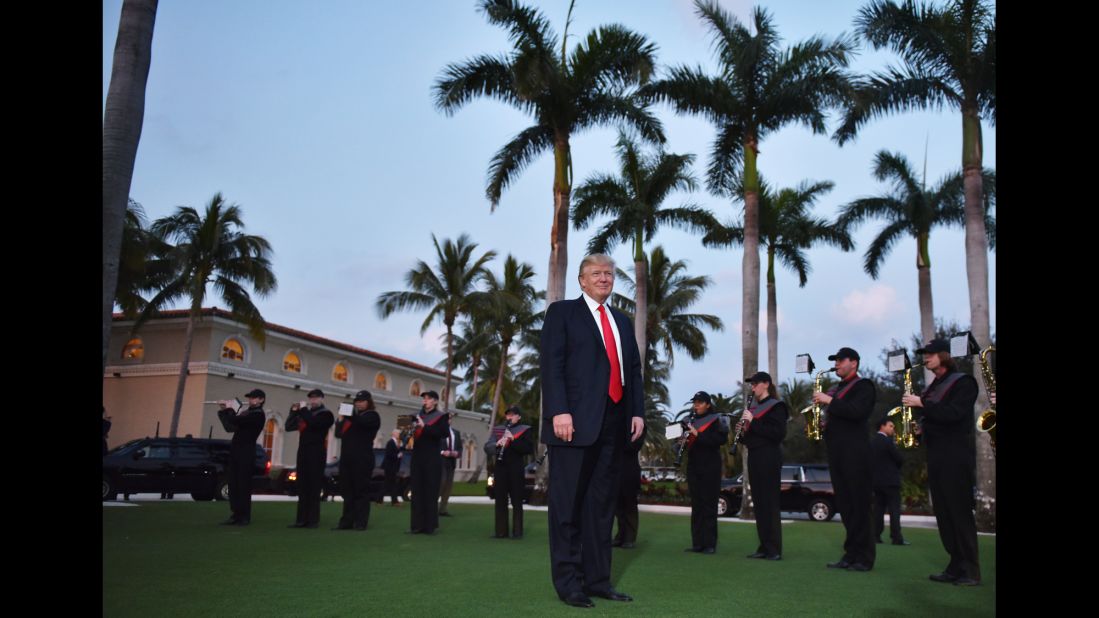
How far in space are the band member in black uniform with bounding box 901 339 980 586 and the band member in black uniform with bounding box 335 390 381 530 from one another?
726cm

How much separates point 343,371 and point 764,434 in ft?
113

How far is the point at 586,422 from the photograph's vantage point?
202 inches

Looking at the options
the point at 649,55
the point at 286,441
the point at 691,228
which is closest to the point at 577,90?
the point at 649,55

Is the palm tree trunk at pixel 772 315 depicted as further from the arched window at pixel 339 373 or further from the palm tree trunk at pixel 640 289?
the arched window at pixel 339 373

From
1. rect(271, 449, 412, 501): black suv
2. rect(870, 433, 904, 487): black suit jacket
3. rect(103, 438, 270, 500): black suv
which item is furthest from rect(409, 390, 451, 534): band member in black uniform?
rect(271, 449, 412, 501): black suv

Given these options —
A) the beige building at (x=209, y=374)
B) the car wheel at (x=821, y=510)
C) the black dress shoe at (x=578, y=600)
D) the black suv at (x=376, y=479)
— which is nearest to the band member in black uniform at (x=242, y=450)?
the black dress shoe at (x=578, y=600)

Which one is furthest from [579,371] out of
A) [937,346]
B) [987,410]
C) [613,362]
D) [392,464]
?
[392,464]

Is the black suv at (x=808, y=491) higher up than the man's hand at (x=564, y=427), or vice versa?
the man's hand at (x=564, y=427)

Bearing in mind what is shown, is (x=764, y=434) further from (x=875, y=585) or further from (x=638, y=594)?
(x=638, y=594)

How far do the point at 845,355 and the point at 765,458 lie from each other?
63.5 inches

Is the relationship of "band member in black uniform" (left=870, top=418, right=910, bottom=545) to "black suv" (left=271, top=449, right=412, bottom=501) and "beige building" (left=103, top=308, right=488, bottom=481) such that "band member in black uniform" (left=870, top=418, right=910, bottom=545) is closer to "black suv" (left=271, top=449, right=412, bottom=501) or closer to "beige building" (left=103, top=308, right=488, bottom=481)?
"black suv" (left=271, top=449, right=412, bottom=501)

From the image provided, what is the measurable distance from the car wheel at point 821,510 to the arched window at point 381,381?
91.1 feet

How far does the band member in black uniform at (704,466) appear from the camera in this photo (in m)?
9.63

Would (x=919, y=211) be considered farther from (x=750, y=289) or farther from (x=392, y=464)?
(x=392, y=464)
